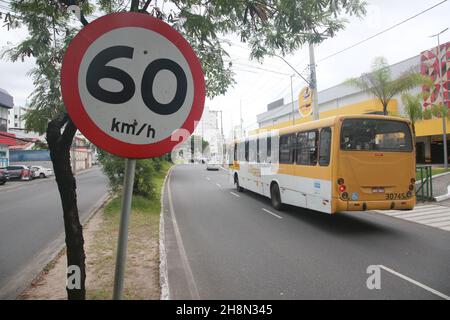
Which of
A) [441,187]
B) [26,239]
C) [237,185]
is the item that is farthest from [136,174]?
[441,187]

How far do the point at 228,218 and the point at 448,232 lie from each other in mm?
5778

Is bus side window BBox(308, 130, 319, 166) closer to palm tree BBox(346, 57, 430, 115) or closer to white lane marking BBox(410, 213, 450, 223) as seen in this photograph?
white lane marking BBox(410, 213, 450, 223)

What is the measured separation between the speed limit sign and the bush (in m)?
→ 10.4

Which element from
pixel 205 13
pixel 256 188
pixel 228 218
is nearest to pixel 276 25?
pixel 205 13

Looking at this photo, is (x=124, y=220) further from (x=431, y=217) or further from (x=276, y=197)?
(x=431, y=217)

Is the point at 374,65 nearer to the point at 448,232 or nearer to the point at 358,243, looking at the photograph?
the point at 448,232

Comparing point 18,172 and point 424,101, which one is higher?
point 424,101

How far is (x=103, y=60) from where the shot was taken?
5.57ft

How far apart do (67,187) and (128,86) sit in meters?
1.75

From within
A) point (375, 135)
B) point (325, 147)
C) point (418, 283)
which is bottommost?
point (418, 283)

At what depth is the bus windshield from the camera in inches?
318

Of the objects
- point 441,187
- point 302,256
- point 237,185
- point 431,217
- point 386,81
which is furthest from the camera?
point 386,81

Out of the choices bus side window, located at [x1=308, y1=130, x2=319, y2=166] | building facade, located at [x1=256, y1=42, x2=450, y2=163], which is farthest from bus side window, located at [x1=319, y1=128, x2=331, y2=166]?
building facade, located at [x1=256, y1=42, x2=450, y2=163]

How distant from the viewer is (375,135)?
8195 mm
